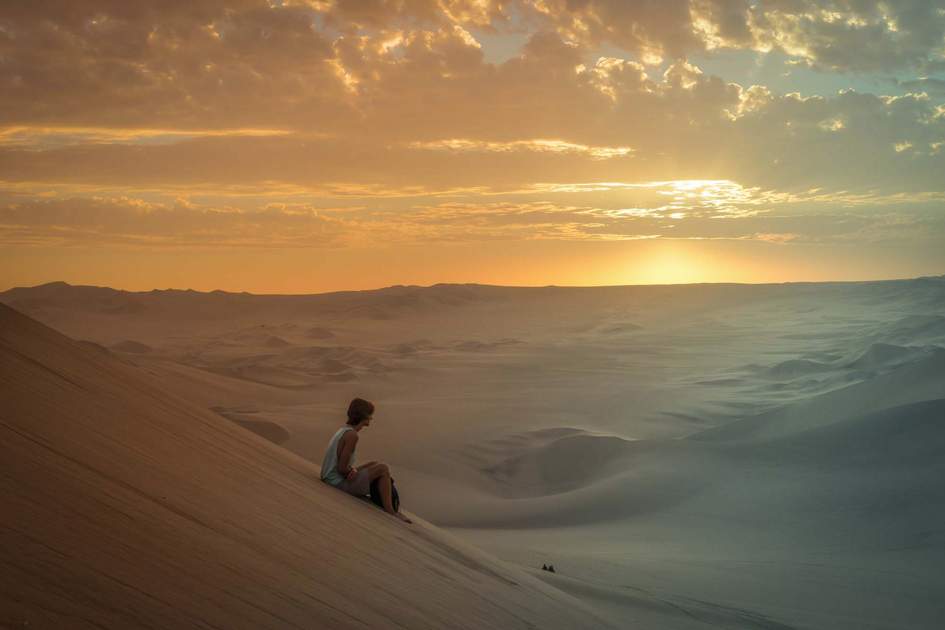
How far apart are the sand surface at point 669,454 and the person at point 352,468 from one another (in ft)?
4.71

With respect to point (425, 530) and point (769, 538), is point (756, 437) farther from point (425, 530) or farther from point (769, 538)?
point (425, 530)

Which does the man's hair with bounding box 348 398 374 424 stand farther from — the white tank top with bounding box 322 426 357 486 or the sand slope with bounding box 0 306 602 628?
the sand slope with bounding box 0 306 602 628

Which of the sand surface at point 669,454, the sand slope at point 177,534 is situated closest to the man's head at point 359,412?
the sand slope at point 177,534

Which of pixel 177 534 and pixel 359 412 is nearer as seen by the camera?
pixel 177 534

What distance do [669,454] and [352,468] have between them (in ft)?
42.6

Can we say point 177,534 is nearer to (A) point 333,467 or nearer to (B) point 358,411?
(B) point 358,411

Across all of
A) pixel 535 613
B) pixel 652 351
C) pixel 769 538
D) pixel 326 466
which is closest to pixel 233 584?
pixel 535 613

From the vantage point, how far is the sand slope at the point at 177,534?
9.57 feet

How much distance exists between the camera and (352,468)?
284 inches

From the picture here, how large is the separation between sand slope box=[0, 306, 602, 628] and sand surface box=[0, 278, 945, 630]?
164cm

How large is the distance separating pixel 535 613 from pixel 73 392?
311 cm

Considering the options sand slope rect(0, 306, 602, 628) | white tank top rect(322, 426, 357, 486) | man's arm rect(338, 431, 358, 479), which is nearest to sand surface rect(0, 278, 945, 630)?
white tank top rect(322, 426, 357, 486)

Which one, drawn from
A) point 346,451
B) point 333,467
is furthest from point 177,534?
point 333,467

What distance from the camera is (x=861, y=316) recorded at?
2643 inches
